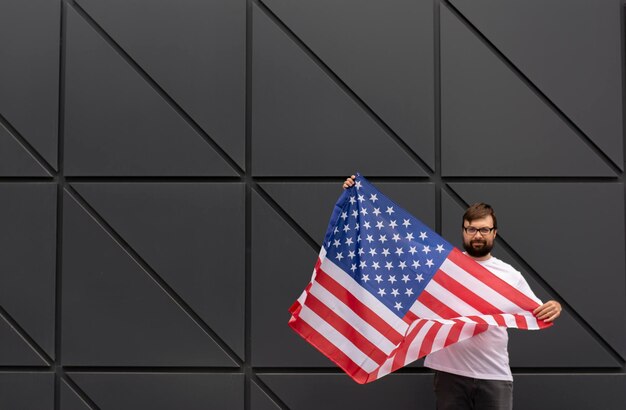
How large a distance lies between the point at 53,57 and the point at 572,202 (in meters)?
3.69

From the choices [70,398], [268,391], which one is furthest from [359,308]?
[70,398]

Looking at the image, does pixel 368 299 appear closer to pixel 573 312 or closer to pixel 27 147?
pixel 573 312

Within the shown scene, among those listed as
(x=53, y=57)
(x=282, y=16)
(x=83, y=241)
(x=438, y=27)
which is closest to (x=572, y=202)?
(x=438, y=27)

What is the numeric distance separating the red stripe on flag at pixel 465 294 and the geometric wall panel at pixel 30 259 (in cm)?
268

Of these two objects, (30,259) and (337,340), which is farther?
(30,259)

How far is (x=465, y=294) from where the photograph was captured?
12.1ft

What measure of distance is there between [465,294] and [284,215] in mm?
1489

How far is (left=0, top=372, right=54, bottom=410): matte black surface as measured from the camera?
4.73 meters

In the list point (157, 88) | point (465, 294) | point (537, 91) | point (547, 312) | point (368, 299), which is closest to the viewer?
point (547, 312)

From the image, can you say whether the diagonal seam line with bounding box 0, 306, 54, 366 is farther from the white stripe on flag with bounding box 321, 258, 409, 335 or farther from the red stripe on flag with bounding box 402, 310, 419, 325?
the red stripe on flag with bounding box 402, 310, 419, 325

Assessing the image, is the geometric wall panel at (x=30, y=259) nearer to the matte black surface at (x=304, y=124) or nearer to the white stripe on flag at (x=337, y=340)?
the matte black surface at (x=304, y=124)

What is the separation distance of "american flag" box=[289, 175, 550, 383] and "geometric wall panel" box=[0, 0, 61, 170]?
2.19 metres

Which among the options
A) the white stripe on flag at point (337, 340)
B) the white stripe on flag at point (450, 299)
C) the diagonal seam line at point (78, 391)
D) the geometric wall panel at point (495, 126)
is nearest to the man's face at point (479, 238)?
the white stripe on flag at point (450, 299)

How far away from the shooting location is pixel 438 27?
4.72 metres
